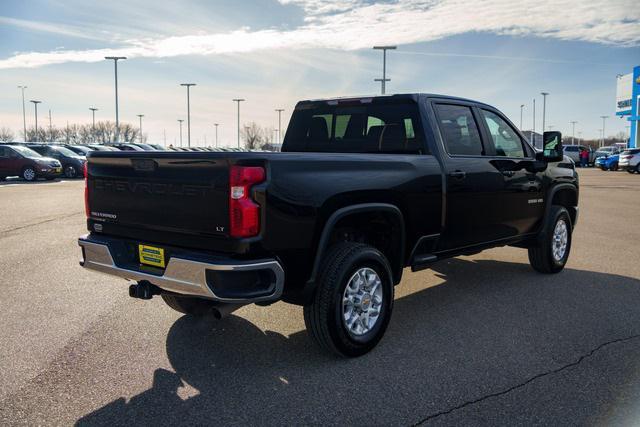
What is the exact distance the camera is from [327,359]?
3.97m

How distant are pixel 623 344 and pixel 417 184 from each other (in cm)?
200

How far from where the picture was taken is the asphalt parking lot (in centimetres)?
318

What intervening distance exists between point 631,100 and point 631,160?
2756 cm

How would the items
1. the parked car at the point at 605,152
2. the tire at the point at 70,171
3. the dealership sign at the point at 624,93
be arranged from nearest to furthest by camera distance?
the tire at the point at 70,171, the parked car at the point at 605,152, the dealership sign at the point at 624,93

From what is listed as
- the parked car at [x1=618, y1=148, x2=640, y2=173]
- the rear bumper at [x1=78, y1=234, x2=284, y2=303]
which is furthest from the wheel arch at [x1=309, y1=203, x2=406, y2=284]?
the parked car at [x1=618, y1=148, x2=640, y2=173]

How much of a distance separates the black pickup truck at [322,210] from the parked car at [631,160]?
30.2 meters

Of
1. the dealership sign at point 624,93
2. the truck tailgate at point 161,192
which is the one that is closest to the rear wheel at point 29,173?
the truck tailgate at point 161,192

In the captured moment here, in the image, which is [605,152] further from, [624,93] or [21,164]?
[21,164]

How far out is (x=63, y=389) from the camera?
344cm

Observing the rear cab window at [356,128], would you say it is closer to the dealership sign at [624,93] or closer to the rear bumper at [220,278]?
the rear bumper at [220,278]

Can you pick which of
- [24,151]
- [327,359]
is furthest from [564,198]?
[24,151]

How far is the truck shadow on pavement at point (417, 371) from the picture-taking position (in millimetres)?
3160

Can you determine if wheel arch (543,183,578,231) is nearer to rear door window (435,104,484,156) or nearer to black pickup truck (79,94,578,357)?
black pickup truck (79,94,578,357)

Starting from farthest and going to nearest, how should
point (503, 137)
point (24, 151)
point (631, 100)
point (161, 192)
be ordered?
point (631, 100), point (24, 151), point (503, 137), point (161, 192)
